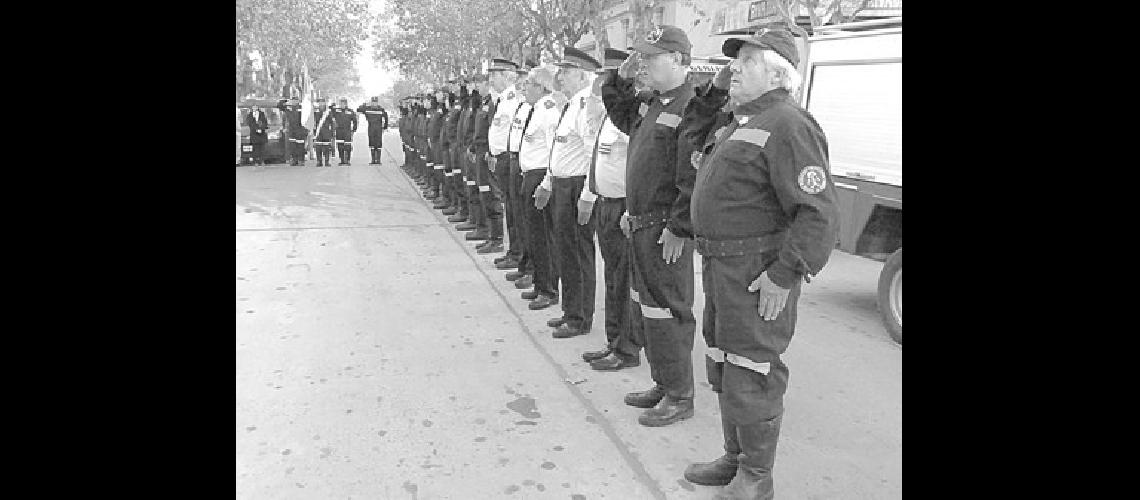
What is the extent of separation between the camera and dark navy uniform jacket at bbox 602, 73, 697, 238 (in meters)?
3.91

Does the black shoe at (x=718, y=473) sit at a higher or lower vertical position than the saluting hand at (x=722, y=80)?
lower

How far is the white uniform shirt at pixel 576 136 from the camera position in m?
5.50

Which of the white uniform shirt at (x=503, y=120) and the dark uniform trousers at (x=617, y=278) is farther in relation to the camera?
the white uniform shirt at (x=503, y=120)

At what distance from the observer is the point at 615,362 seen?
5.07 metres

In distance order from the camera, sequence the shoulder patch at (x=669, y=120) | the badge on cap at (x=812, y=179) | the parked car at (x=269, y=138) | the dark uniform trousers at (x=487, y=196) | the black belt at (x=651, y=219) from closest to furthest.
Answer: the badge on cap at (x=812, y=179)
the shoulder patch at (x=669, y=120)
the black belt at (x=651, y=219)
the dark uniform trousers at (x=487, y=196)
the parked car at (x=269, y=138)

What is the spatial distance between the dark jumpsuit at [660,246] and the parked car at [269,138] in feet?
61.4

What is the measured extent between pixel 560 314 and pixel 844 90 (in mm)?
2788

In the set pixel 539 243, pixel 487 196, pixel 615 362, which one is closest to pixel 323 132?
pixel 487 196

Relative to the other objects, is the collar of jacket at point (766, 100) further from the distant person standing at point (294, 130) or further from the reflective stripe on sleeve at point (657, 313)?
the distant person standing at point (294, 130)

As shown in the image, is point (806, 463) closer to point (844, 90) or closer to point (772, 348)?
point (772, 348)

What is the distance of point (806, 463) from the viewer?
3.71 m

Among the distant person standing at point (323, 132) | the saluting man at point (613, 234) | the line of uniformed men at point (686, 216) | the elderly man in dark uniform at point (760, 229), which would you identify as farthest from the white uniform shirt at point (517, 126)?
the distant person standing at point (323, 132)

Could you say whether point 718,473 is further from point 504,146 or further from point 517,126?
point 504,146
